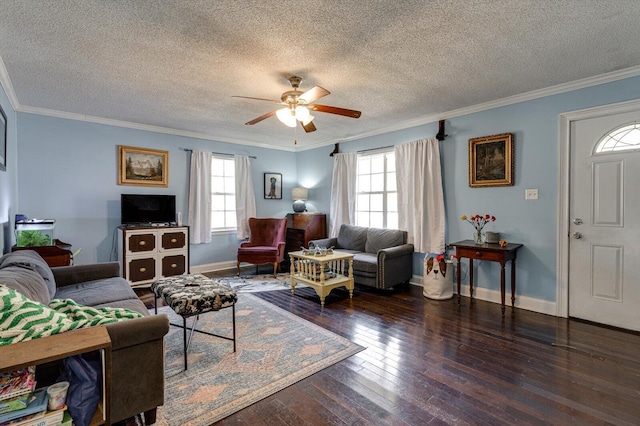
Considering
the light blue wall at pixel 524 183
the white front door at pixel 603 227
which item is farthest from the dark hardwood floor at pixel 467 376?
the light blue wall at pixel 524 183

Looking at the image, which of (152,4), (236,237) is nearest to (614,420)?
(152,4)

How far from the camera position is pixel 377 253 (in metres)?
4.27

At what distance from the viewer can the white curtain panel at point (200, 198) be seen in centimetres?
525

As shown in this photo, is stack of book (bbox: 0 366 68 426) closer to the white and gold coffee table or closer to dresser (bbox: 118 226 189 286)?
the white and gold coffee table

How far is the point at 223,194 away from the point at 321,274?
115 inches

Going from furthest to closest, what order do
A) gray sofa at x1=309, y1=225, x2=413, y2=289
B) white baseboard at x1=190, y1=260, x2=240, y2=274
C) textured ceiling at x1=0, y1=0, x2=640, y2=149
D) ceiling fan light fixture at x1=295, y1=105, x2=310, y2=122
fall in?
white baseboard at x1=190, y1=260, x2=240, y2=274
gray sofa at x1=309, y1=225, x2=413, y2=289
ceiling fan light fixture at x1=295, y1=105, x2=310, y2=122
textured ceiling at x1=0, y1=0, x2=640, y2=149

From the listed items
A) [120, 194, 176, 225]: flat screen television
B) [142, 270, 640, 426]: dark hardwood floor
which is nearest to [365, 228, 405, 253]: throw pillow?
[142, 270, 640, 426]: dark hardwood floor

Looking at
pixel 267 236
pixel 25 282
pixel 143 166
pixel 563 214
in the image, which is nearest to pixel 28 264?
pixel 25 282

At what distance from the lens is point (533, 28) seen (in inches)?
85.7

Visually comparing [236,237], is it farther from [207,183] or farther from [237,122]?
[237,122]

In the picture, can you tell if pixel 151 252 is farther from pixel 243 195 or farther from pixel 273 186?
pixel 273 186

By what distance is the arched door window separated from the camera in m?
2.86

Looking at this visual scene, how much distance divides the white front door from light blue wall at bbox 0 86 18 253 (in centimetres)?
557

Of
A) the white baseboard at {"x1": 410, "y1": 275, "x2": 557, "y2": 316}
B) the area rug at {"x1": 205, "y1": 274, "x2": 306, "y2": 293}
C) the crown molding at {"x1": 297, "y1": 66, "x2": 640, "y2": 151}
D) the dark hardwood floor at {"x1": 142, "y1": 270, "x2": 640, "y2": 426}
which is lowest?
the dark hardwood floor at {"x1": 142, "y1": 270, "x2": 640, "y2": 426}
